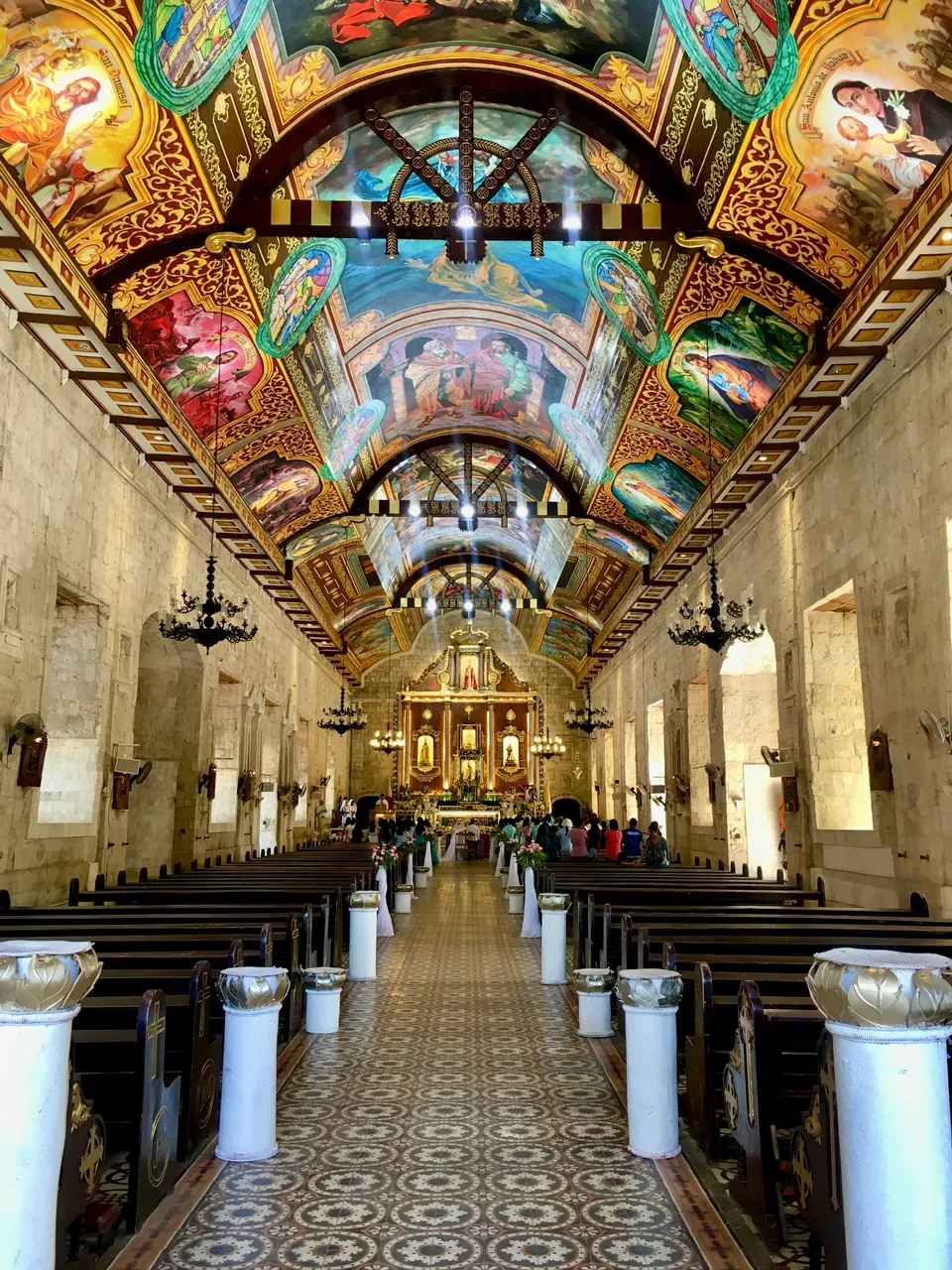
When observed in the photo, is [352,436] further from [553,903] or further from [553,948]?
[553,948]

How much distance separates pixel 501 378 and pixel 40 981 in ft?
52.2

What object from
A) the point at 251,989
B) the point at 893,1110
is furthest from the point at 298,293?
the point at 893,1110

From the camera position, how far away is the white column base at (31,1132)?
250 centimetres

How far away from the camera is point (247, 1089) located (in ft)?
14.6

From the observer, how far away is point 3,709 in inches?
344

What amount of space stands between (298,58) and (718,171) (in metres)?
3.97

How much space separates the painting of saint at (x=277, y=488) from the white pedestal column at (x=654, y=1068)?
12.3 metres

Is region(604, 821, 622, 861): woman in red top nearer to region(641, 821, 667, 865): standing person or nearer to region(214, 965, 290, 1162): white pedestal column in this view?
region(641, 821, 667, 865): standing person

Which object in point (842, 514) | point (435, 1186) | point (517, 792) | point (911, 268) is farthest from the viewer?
point (517, 792)

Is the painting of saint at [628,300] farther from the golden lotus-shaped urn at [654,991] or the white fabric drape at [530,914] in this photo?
the golden lotus-shaped urn at [654,991]

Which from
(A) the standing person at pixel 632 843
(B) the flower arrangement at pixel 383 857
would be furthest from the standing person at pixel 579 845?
(B) the flower arrangement at pixel 383 857

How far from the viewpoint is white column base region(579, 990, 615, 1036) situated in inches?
273

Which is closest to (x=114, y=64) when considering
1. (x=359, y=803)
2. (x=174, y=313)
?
(x=174, y=313)

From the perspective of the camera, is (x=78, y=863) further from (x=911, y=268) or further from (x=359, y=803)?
(x=359, y=803)
